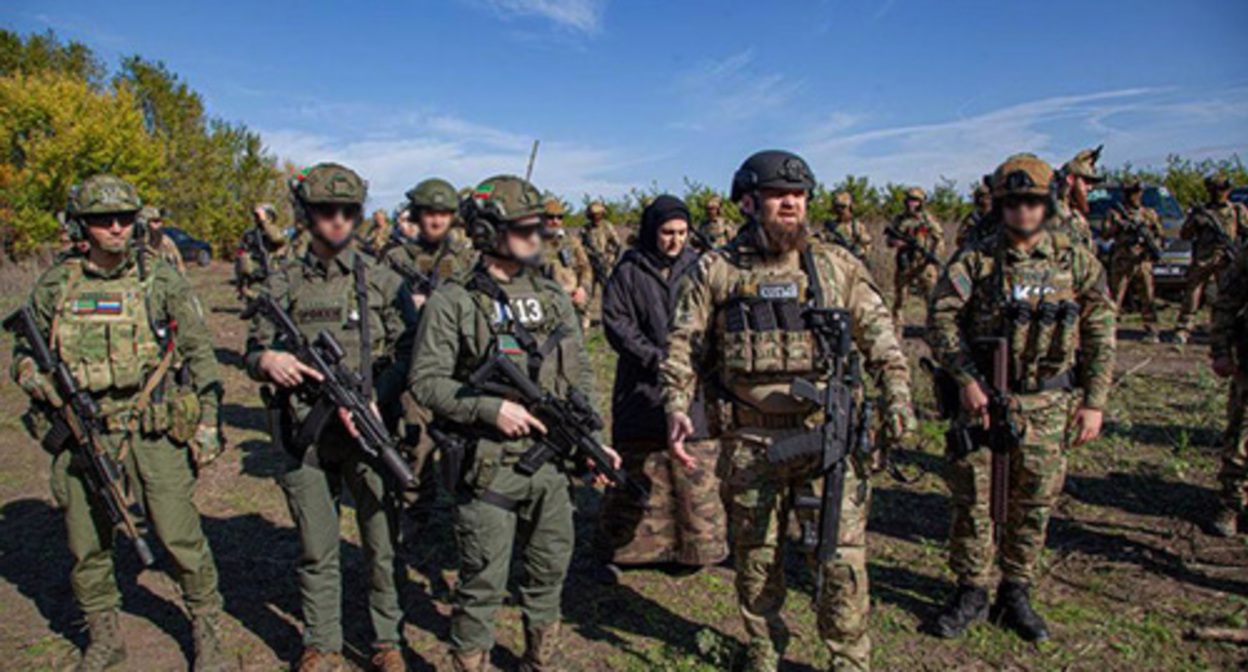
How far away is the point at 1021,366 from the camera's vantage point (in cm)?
376

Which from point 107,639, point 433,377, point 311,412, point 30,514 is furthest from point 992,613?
point 30,514

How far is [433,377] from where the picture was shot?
315 centimetres

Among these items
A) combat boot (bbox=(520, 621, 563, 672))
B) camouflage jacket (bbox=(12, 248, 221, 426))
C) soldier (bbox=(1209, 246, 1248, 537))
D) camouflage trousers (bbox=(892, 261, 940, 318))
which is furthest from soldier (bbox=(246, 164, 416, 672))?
camouflage trousers (bbox=(892, 261, 940, 318))

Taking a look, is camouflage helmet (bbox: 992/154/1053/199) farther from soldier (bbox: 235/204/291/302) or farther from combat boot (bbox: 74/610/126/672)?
soldier (bbox: 235/204/291/302)

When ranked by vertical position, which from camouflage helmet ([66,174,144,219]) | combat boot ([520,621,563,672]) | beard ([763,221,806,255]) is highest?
camouflage helmet ([66,174,144,219])

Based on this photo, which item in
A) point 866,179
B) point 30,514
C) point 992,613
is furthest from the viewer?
point 866,179

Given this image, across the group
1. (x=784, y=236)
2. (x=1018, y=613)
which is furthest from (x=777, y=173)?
(x=1018, y=613)

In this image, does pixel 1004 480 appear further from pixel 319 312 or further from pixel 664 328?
pixel 319 312

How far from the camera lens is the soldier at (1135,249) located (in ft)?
37.6

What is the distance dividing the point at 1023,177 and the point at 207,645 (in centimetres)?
461

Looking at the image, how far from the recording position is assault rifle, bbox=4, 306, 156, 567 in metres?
3.43

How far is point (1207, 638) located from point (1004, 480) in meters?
1.29

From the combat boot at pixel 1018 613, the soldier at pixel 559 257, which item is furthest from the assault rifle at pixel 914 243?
the combat boot at pixel 1018 613

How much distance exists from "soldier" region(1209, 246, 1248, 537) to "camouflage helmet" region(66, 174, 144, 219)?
606cm
